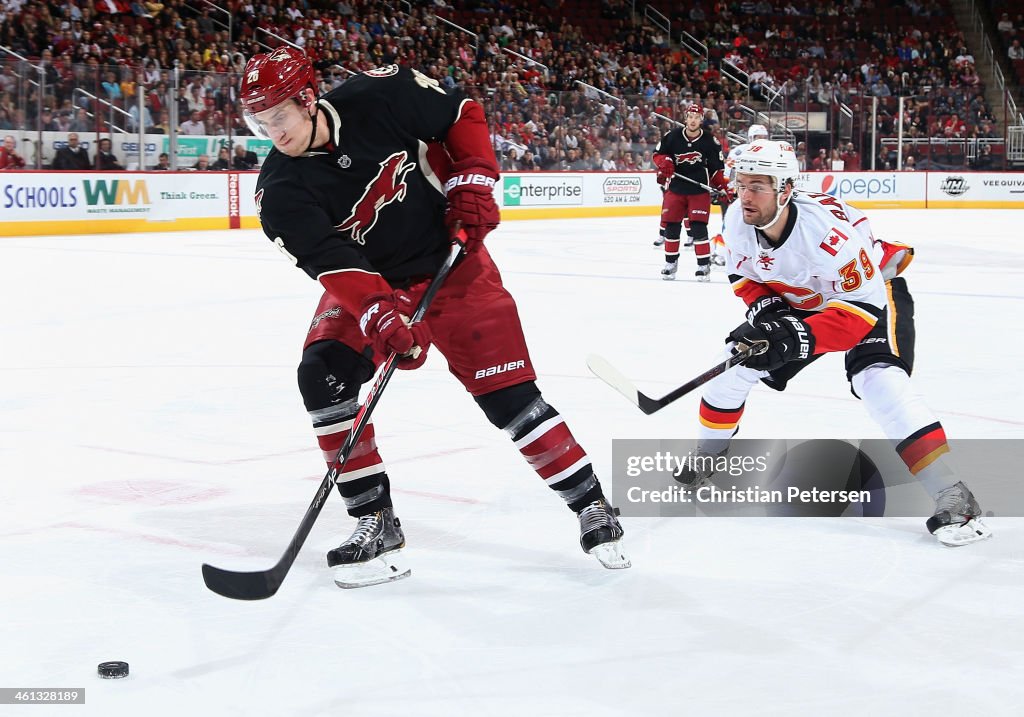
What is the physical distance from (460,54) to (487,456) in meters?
16.7

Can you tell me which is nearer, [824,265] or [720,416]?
[824,265]

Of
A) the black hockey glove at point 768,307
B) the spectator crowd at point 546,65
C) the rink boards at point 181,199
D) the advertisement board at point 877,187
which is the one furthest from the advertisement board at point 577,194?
the black hockey glove at point 768,307

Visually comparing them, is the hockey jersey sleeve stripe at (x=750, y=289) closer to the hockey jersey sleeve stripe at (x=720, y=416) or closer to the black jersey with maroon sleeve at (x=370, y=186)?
the hockey jersey sleeve stripe at (x=720, y=416)

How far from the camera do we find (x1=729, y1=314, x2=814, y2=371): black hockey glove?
3.03m

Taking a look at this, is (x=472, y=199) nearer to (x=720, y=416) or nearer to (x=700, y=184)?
(x=720, y=416)

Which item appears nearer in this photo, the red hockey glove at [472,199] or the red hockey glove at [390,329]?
the red hockey glove at [390,329]

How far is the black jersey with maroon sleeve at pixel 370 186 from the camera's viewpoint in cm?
267

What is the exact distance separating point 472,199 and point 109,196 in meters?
11.6

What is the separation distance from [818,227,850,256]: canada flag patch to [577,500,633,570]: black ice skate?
0.86 m

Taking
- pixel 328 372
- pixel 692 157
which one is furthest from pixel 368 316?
pixel 692 157

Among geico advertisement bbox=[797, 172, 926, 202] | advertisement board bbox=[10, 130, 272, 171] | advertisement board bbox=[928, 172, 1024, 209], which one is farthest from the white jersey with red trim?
advertisement board bbox=[928, 172, 1024, 209]

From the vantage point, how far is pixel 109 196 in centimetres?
1355

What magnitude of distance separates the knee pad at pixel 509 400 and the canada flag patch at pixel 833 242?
831mm

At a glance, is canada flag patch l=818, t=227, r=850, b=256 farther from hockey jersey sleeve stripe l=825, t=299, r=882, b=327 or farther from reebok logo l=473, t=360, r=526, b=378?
reebok logo l=473, t=360, r=526, b=378
